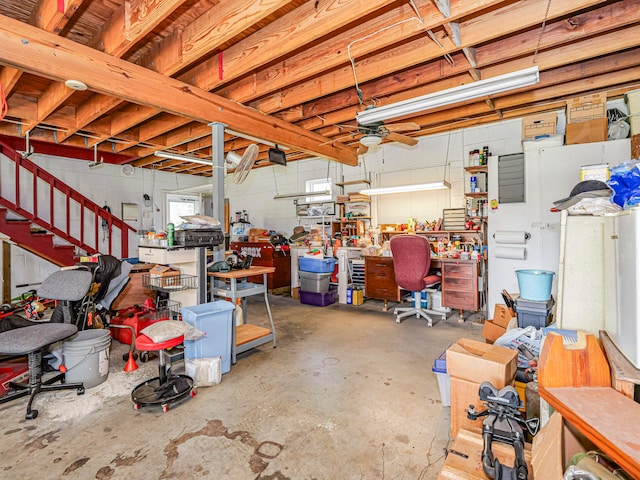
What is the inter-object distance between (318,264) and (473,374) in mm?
3670

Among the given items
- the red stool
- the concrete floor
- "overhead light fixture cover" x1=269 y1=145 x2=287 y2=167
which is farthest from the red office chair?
the red stool

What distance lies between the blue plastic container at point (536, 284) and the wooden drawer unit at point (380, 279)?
2555mm

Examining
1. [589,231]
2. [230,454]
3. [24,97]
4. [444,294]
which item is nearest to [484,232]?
[444,294]

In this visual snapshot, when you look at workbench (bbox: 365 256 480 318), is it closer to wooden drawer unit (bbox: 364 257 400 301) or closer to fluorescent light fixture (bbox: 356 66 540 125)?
wooden drawer unit (bbox: 364 257 400 301)

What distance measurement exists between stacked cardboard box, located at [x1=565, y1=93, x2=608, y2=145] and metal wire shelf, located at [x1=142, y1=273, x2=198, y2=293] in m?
4.65

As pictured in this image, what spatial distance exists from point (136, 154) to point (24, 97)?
7.84ft

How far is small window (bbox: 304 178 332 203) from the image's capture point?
6.95 meters

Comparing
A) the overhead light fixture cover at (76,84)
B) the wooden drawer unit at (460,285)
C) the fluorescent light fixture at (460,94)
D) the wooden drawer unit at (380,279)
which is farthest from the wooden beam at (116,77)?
the wooden drawer unit at (460,285)

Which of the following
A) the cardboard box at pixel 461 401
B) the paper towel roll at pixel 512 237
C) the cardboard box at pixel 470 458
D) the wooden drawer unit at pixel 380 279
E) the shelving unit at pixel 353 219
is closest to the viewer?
the cardboard box at pixel 470 458

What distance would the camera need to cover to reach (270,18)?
2.67m

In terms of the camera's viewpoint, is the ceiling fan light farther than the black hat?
Yes

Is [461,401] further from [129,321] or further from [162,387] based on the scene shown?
[129,321]

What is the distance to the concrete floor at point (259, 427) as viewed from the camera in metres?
1.70

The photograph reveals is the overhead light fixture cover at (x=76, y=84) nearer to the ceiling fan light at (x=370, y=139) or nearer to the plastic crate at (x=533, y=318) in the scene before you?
the ceiling fan light at (x=370, y=139)
